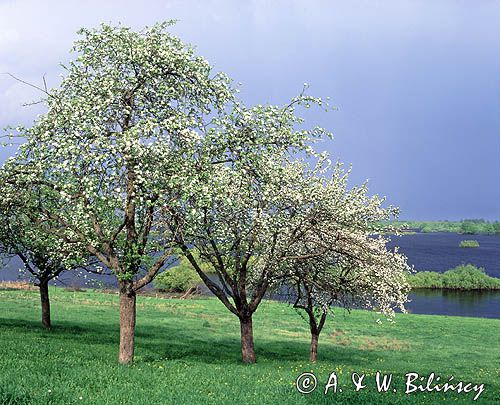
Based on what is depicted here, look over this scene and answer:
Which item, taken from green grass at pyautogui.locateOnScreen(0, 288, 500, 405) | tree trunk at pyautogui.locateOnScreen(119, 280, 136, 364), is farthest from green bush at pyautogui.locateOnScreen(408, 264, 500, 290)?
tree trunk at pyautogui.locateOnScreen(119, 280, 136, 364)

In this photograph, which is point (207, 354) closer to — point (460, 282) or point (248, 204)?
point (248, 204)

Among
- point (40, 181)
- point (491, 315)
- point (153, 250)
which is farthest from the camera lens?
point (491, 315)

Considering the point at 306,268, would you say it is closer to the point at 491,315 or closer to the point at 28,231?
the point at 28,231

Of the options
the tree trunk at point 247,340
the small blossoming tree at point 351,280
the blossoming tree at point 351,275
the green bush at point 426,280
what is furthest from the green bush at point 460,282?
the tree trunk at point 247,340

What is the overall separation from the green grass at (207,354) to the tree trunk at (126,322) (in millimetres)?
800

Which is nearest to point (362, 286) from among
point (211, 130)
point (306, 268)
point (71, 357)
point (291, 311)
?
point (306, 268)

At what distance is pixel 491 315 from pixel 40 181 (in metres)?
81.5

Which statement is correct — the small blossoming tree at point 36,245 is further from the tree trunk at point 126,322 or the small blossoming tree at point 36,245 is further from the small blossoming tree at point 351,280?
the small blossoming tree at point 351,280

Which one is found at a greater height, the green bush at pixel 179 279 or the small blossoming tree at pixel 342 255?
the small blossoming tree at pixel 342 255

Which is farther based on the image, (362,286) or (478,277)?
(478,277)

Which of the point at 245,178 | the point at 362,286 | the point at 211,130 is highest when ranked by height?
the point at 211,130

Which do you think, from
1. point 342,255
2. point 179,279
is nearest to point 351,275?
point 342,255

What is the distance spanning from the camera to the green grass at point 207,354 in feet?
43.5

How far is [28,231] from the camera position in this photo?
2584 centimetres
